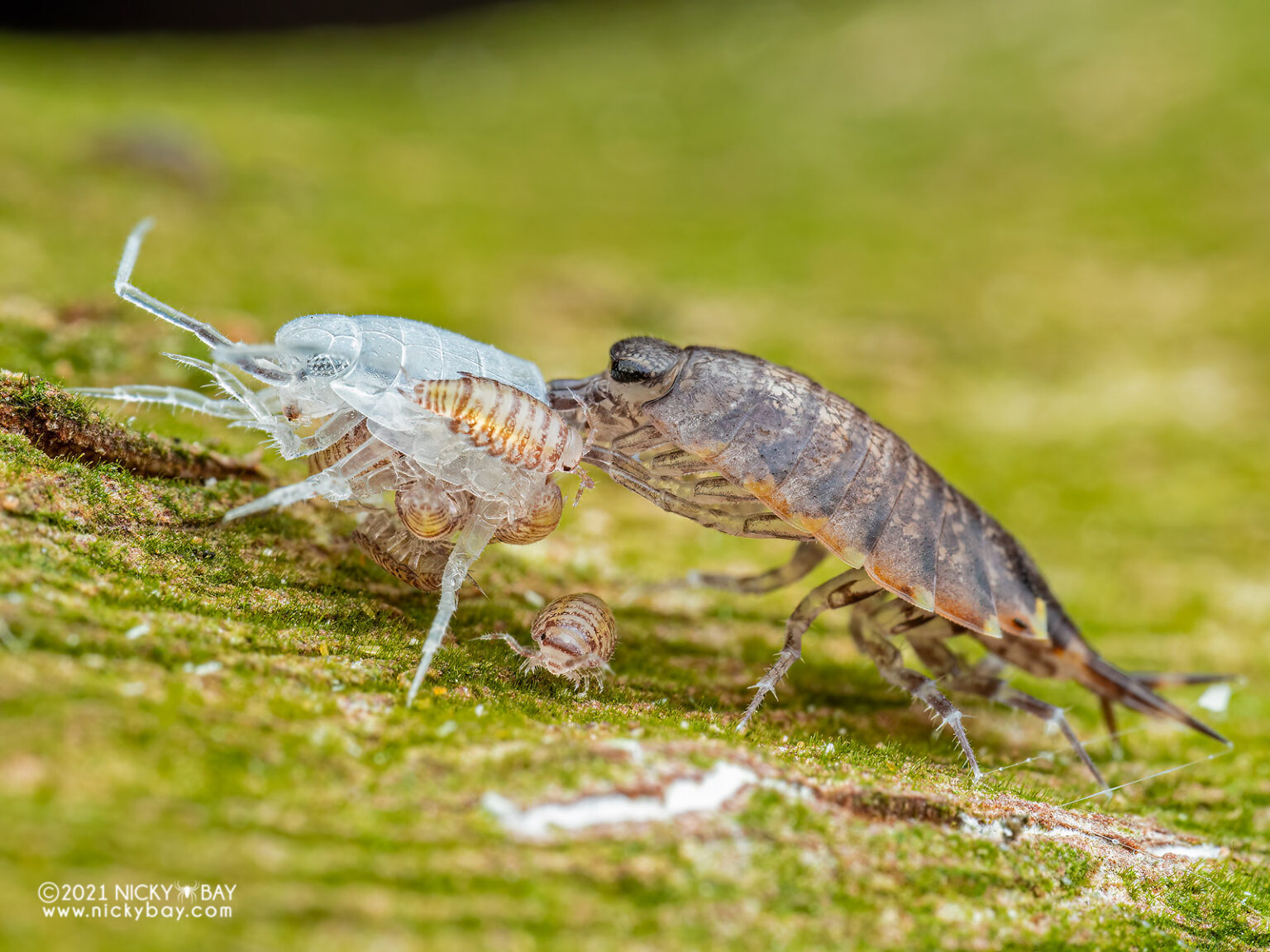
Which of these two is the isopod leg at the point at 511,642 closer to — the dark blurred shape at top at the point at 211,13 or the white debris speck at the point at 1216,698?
the white debris speck at the point at 1216,698

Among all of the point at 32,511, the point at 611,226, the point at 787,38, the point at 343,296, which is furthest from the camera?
the point at 787,38

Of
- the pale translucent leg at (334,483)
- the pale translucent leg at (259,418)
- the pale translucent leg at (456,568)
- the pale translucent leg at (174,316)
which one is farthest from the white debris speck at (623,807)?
the pale translucent leg at (174,316)

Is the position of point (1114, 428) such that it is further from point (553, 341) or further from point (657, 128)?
point (657, 128)

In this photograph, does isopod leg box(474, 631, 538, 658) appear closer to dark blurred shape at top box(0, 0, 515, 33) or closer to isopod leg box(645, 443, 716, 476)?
isopod leg box(645, 443, 716, 476)

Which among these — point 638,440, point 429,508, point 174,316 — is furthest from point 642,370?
point 174,316

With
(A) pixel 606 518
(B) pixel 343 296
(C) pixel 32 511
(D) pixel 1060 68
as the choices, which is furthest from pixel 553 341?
(D) pixel 1060 68

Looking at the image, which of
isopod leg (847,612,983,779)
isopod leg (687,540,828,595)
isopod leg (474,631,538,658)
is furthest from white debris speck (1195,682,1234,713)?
isopod leg (474,631,538,658)

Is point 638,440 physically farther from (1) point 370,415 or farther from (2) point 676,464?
(1) point 370,415
